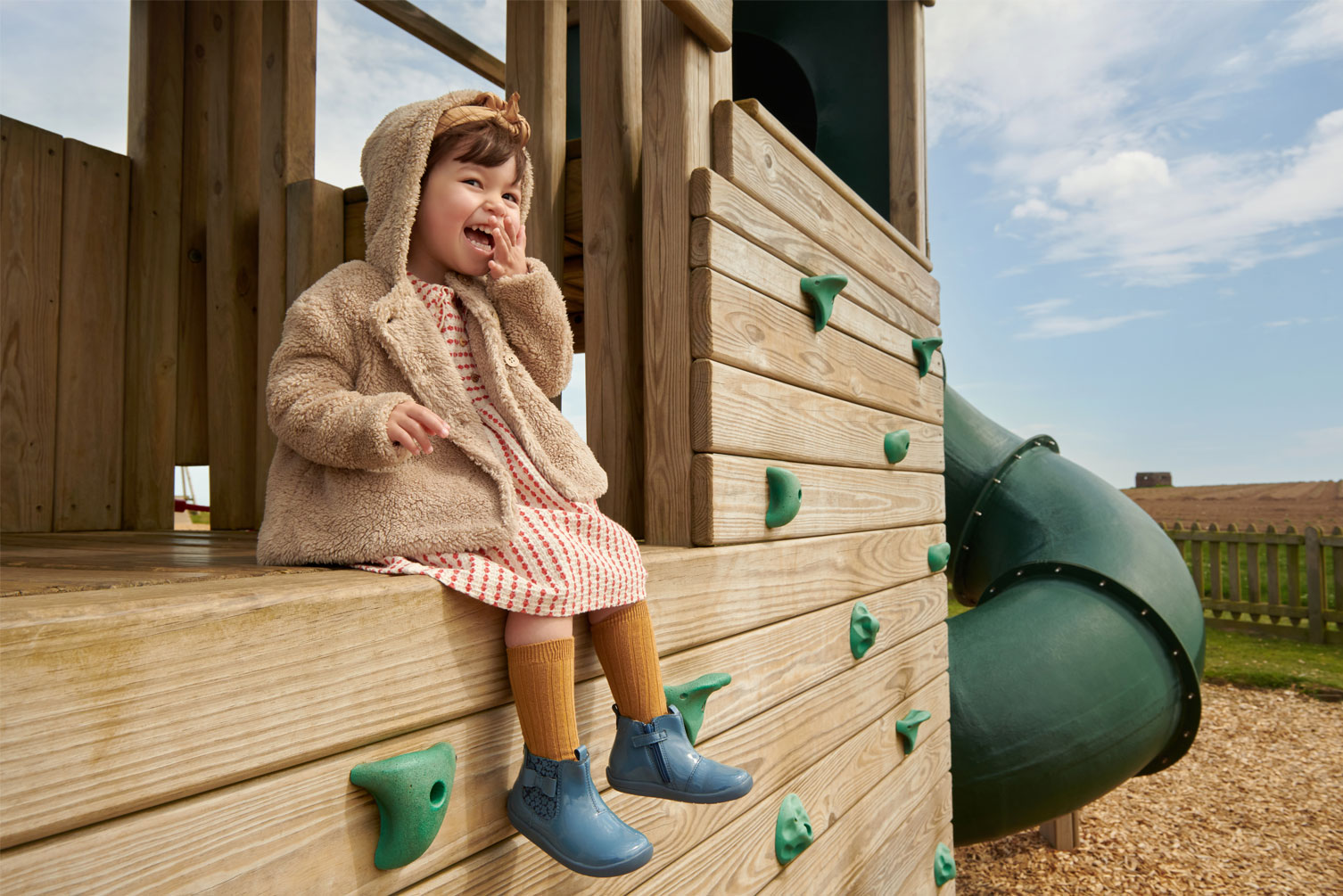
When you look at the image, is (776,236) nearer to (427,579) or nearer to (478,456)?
(478,456)

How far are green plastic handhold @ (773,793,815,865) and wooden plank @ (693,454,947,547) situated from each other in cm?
66

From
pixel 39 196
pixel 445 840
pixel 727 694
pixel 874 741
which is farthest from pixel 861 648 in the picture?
pixel 39 196

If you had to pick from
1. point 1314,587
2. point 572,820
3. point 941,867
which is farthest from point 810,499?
point 1314,587

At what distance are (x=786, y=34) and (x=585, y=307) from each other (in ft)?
11.8

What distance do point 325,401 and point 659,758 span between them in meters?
0.74

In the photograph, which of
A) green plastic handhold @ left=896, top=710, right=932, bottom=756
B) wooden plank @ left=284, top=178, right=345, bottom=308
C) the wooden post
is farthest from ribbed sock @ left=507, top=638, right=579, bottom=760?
the wooden post

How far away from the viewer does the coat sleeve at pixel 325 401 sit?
3.96ft

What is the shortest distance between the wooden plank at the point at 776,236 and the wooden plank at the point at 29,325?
227 cm

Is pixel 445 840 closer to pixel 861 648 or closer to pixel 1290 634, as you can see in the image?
pixel 861 648

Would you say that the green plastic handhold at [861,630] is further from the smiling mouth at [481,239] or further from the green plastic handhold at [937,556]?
the smiling mouth at [481,239]

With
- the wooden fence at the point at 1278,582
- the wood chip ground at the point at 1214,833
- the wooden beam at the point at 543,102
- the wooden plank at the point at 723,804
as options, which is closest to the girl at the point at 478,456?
the wooden plank at the point at 723,804

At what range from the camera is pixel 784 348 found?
222 cm

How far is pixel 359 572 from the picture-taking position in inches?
47.1

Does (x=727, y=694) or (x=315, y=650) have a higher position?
(x=315, y=650)
